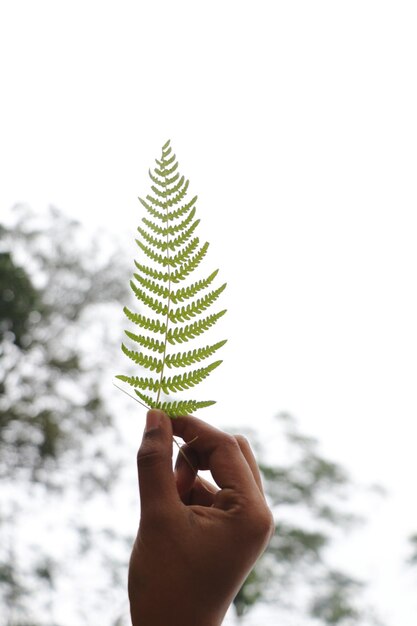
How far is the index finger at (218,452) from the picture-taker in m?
0.70

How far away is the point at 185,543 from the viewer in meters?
0.64

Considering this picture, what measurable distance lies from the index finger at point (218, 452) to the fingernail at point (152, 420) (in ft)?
0.16

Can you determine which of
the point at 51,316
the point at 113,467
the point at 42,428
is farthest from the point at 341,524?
the point at 51,316

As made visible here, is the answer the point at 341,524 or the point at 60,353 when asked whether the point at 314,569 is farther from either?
the point at 60,353

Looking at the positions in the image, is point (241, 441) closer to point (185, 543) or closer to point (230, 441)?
point (230, 441)

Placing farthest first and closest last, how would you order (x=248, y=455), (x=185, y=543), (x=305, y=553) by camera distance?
(x=305, y=553), (x=248, y=455), (x=185, y=543)

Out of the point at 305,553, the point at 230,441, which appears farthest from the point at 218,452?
the point at 305,553

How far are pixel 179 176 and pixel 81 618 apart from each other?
8.03m

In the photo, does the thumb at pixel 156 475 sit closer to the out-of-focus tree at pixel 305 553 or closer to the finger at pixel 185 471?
the finger at pixel 185 471

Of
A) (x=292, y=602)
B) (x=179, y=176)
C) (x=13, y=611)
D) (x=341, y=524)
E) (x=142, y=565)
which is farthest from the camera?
(x=341, y=524)

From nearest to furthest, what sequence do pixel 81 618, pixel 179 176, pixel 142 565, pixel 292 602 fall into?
1. pixel 142 565
2. pixel 179 176
3. pixel 81 618
4. pixel 292 602

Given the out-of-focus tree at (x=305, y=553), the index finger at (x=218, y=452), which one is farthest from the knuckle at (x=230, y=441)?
the out-of-focus tree at (x=305, y=553)

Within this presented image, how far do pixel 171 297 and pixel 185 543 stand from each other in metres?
0.27

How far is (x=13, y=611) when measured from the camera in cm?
725
